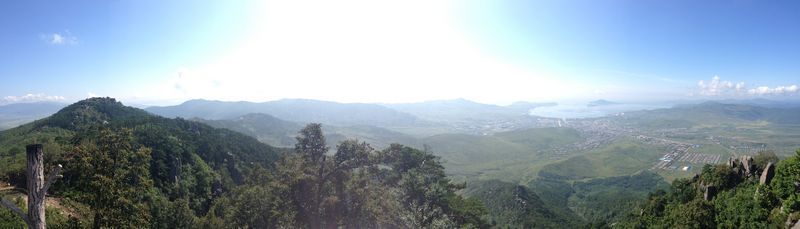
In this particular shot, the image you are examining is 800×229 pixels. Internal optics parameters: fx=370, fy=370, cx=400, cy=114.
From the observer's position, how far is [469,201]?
39844 mm

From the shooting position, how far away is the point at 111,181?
12.8 meters

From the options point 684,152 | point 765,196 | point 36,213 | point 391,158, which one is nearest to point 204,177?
point 391,158

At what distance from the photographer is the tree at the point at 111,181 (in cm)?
1288

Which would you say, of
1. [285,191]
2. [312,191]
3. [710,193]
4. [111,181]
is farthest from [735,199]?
[111,181]

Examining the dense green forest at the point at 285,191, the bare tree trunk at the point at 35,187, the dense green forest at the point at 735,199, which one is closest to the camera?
the bare tree trunk at the point at 35,187

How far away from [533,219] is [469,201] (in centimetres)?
3566

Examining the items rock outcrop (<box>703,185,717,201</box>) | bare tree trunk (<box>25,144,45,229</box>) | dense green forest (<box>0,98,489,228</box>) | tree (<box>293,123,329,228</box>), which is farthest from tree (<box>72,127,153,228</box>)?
rock outcrop (<box>703,185,717,201</box>)

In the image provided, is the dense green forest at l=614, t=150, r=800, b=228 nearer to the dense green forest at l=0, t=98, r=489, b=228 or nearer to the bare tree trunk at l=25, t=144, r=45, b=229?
the dense green forest at l=0, t=98, r=489, b=228

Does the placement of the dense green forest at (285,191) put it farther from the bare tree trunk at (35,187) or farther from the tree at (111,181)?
the bare tree trunk at (35,187)

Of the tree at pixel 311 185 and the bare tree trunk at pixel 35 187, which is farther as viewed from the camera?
the tree at pixel 311 185

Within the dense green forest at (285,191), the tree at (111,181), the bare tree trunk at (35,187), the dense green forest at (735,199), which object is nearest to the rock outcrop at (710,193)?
the dense green forest at (735,199)

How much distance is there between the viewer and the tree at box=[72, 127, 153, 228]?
12883 millimetres

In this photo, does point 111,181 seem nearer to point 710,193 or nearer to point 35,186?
point 35,186

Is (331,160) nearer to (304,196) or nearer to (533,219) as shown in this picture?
(304,196)
